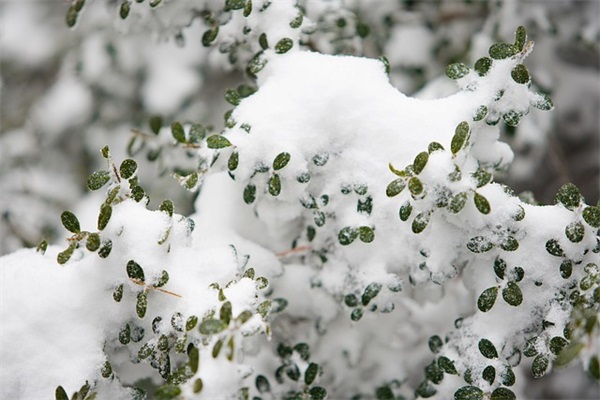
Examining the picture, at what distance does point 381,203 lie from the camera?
1.35m

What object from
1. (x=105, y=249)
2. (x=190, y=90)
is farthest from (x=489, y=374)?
(x=190, y=90)

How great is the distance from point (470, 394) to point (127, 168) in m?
0.85

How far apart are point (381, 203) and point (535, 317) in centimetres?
41

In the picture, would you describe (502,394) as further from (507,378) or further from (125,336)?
(125,336)

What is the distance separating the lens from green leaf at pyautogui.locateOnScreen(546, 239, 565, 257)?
1.25 metres

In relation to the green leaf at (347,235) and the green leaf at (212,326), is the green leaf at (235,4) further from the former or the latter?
the green leaf at (212,326)

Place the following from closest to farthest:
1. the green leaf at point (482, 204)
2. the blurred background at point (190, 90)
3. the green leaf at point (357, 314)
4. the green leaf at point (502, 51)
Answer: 1. the green leaf at point (482, 204)
2. the green leaf at point (502, 51)
3. the green leaf at point (357, 314)
4. the blurred background at point (190, 90)

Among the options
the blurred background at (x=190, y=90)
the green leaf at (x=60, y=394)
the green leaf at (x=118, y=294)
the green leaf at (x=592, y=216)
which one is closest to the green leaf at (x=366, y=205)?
the green leaf at (x=592, y=216)

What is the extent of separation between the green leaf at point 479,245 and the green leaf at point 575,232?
0.50 feet

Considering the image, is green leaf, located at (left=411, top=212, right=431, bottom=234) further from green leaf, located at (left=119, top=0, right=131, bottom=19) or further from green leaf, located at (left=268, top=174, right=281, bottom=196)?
green leaf, located at (left=119, top=0, right=131, bottom=19)

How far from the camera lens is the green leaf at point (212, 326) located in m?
1.04

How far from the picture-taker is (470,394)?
1241 mm

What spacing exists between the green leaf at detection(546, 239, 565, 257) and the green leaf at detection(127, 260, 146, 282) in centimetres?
84

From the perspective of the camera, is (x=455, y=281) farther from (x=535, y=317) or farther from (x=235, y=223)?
(x=235, y=223)
